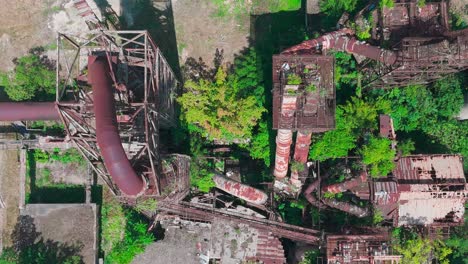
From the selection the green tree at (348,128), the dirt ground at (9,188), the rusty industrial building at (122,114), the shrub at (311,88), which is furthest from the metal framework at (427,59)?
the dirt ground at (9,188)

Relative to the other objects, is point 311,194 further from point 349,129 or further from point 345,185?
point 349,129

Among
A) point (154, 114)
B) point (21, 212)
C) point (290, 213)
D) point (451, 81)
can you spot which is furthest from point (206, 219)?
point (451, 81)

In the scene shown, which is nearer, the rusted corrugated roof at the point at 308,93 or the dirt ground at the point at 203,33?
the rusted corrugated roof at the point at 308,93

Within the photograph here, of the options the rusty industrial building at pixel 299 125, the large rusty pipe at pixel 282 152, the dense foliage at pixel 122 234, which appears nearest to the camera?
the rusty industrial building at pixel 299 125

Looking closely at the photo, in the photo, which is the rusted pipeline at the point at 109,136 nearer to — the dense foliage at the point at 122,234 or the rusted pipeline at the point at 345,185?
the dense foliage at the point at 122,234

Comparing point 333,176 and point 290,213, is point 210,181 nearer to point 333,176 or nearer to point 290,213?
point 290,213

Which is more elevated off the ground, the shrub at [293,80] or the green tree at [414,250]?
the shrub at [293,80]
